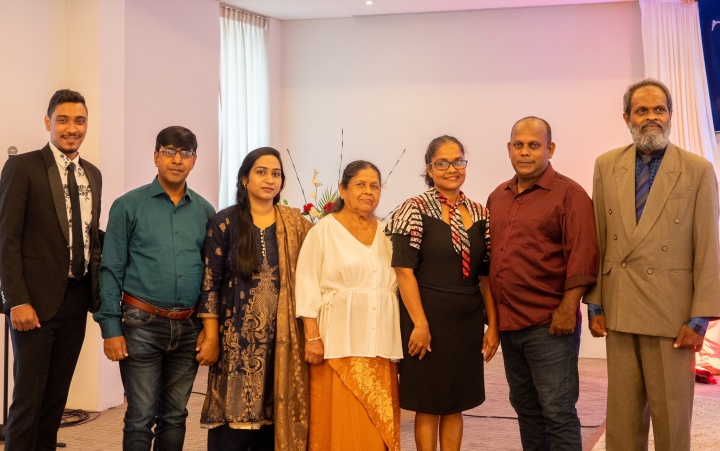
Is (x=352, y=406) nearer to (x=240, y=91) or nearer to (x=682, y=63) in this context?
(x=240, y=91)

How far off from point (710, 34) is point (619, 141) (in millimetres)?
1190

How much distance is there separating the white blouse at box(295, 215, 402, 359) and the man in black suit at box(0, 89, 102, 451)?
0.92m

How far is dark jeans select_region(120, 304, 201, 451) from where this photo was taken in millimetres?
3363

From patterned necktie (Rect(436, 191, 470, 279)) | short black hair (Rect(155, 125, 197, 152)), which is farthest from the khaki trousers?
short black hair (Rect(155, 125, 197, 152))

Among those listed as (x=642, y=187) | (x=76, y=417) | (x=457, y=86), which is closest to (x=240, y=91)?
(x=457, y=86)

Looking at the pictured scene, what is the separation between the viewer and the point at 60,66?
18.0 feet

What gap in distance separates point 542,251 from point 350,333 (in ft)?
2.91

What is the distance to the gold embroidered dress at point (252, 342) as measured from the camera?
350 cm

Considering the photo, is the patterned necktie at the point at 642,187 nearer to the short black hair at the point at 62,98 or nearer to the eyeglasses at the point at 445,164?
the eyeglasses at the point at 445,164

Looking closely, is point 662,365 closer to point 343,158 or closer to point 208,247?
point 208,247

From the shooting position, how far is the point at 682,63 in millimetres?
7387

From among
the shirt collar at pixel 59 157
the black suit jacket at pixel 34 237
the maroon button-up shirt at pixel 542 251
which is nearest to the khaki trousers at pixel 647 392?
the maroon button-up shirt at pixel 542 251

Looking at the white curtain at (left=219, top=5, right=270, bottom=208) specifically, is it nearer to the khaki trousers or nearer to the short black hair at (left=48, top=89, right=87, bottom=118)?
the short black hair at (left=48, top=89, right=87, bottom=118)

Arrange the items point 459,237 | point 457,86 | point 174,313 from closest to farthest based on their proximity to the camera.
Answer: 1. point 174,313
2. point 459,237
3. point 457,86
